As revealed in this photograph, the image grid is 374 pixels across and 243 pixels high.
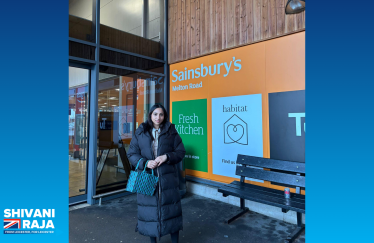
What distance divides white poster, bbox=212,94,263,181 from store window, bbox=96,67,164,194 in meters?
1.72

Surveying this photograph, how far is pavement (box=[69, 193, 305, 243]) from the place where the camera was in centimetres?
321

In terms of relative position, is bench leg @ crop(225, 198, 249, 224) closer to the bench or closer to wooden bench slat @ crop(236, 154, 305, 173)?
the bench

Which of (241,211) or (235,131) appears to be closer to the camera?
(241,211)

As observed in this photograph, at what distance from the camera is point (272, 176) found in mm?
3734

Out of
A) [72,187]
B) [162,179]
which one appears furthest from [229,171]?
[72,187]

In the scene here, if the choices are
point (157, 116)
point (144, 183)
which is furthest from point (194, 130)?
point (144, 183)

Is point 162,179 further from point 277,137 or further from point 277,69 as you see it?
point 277,69

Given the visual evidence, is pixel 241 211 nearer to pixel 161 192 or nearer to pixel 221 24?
pixel 161 192

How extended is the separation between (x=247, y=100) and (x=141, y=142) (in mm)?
2373

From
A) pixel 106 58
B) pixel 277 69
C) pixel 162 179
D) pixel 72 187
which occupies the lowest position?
pixel 72 187

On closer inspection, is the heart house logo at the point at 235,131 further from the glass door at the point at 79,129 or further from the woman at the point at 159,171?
the glass door at the point at 79,129

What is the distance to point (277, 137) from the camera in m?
4.05

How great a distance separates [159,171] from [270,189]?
1.94m

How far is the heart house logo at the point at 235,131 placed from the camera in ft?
14.6
